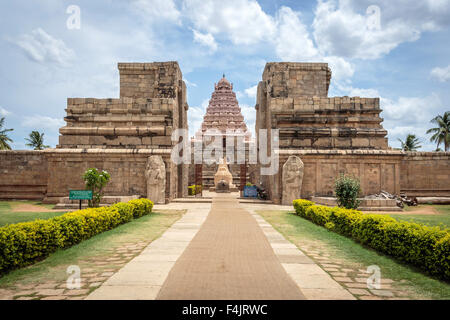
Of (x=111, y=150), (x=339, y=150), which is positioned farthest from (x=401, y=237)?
(x=111, y=150)

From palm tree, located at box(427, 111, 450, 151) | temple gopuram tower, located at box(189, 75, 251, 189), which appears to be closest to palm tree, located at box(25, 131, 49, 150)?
temple gopuram tower, located at box(189, 75, 251, 189)

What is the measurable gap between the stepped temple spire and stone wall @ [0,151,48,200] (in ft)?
93.6

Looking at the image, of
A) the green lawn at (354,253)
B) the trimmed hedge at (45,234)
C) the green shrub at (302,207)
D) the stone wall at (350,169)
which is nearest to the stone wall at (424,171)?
the stone wall at (350,169)

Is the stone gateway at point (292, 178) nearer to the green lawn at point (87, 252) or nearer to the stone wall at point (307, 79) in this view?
the stone wall at point (307, 79)

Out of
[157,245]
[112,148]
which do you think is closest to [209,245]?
[157,245]

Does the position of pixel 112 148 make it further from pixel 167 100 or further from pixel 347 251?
pixel 347 251

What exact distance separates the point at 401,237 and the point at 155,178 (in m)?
11.8

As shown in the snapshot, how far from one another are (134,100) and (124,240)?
11841 mm

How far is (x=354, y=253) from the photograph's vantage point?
6.32m

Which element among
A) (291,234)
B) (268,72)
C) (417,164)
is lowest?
(291,234)

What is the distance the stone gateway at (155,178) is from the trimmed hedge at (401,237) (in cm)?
895

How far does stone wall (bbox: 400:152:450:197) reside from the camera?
1747 centimetres

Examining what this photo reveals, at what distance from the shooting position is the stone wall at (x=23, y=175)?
17.7 m
